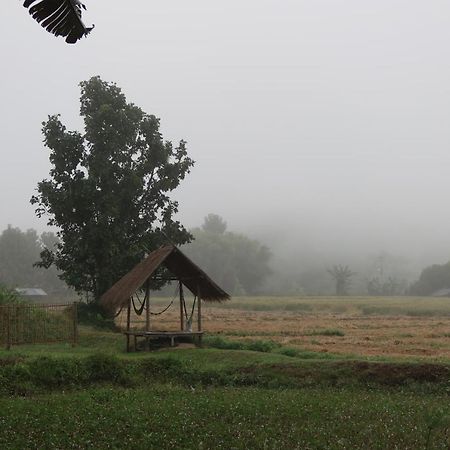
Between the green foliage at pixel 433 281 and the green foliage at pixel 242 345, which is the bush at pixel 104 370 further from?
the green foliage at pixel 433 281

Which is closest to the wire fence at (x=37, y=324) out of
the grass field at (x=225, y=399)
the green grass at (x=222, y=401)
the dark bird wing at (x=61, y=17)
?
the grass field at (x=225, y=399)

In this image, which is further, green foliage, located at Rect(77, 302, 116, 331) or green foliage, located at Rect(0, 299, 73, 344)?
green foliage, located at Rect(77, 302, 116, 331)

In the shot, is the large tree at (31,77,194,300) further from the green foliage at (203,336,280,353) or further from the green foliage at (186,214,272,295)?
the green foliage at (186,214,272,295)

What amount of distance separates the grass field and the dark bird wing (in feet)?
20.6

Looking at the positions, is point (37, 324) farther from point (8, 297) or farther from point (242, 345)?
point (242, 345)

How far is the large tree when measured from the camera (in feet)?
109

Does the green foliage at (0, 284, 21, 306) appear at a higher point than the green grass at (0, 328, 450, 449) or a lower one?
higher

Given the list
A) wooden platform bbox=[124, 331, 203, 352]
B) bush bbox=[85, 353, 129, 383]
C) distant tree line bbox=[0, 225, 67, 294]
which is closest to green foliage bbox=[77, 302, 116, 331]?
wooden platform bbox=[124, 331, 203, 352]

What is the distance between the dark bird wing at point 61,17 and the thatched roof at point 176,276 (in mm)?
16565

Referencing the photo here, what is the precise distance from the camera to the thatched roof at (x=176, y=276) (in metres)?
21.8

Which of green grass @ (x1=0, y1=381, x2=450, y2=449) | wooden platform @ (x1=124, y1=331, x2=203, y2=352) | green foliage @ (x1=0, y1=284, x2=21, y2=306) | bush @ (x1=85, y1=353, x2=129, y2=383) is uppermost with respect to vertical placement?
green foliage @ (x1=0, y1=284, x2=21, y2=306)

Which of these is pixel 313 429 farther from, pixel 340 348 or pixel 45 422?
pixel 340 348

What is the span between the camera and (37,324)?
25.7 metres

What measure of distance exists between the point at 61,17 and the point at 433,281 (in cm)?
11985
